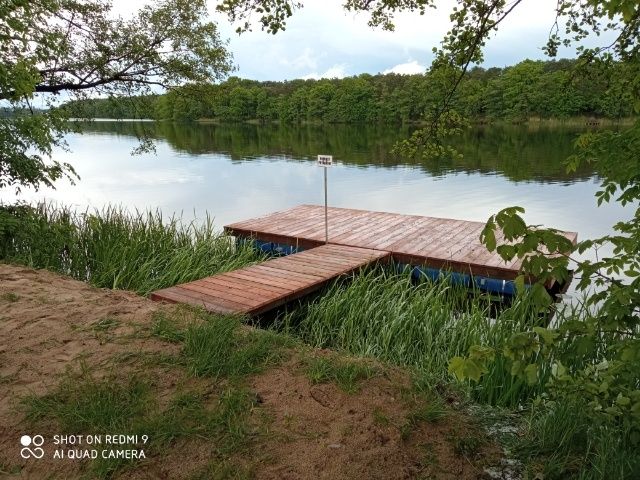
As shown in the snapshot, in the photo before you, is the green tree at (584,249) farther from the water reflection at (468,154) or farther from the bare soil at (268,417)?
the water reflection at (468,154)

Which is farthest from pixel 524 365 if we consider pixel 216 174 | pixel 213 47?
pixel 216 174

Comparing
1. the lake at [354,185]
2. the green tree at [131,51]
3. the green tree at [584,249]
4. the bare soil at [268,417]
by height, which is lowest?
the lake at [354,185]

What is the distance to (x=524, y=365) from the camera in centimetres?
187

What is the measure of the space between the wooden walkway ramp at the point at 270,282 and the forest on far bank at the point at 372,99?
114 inches

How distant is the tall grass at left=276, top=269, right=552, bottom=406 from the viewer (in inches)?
146

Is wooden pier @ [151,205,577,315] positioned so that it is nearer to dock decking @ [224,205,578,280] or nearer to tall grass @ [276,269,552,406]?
dock decking @ [224,205,578,280]

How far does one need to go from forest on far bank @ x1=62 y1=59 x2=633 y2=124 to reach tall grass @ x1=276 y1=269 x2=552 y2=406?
6.60 ft

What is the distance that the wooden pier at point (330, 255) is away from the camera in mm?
5633

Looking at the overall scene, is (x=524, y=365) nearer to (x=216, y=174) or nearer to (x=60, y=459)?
(x=60, y=459)

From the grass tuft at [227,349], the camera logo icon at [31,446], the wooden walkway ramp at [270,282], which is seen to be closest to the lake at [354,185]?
the wooden walkway ramp at [270,282]

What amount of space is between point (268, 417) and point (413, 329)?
2583 millimetres

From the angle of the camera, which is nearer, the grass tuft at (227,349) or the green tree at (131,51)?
the grass tuft at (227,349)

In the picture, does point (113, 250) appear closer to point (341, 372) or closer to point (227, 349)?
point (227, 349)

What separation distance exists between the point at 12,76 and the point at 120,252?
10.6ft
